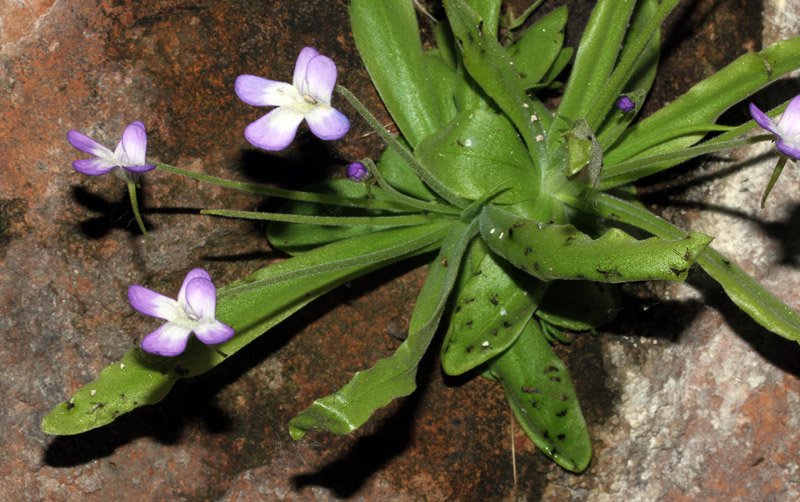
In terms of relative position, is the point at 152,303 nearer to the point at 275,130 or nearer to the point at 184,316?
the point at 184,316

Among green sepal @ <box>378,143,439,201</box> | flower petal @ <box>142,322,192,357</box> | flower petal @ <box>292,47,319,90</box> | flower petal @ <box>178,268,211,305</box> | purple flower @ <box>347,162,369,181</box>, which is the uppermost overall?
flower petal @ <box>292,47,319,90</box>

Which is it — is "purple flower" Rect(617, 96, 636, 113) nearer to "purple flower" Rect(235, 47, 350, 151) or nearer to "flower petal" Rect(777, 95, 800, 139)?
"flower petal" Rect(777, 95, 800, 139)

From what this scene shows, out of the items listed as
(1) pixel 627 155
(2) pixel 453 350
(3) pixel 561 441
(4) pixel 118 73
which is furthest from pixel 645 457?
(4) pixel 118 73

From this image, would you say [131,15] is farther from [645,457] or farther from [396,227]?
Answer: [645,457]

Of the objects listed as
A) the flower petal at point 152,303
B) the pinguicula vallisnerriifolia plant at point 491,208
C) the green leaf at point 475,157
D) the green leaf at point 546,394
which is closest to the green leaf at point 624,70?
the pinguicula vallisnerriifolia plant at point 491,208

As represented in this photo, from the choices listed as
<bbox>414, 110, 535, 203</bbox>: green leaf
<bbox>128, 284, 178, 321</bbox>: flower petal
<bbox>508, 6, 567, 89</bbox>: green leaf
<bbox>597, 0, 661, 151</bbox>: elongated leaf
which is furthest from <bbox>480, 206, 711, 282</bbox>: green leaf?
<bbox>128, 284, 178, 321</bbox>: flower petal

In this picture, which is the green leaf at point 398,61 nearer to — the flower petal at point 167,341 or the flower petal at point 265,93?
the flower petal at point 265,93
